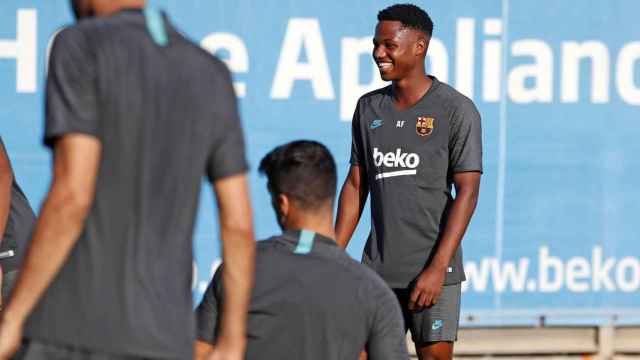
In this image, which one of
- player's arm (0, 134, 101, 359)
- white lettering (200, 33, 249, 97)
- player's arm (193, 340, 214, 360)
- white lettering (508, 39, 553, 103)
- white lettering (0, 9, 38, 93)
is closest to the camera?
player's arm (0, 134, 101, 359)

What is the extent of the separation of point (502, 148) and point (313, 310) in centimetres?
459

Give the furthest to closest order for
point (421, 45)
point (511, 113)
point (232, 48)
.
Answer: point (511, 113)
point (232, 48)
point (421, 45)

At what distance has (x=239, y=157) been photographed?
346 cm

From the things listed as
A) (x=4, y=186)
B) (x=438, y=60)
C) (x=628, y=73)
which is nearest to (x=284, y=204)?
(x=4, y=186)

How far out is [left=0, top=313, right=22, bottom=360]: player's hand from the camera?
3.26m

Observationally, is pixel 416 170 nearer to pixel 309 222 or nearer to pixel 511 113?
pixel 309 222

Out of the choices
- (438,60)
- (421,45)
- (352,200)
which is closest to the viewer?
(421,45)

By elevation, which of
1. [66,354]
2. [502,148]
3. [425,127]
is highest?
[425,127]

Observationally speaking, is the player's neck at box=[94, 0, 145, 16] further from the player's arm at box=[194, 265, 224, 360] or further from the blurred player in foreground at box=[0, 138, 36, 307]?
the blurred player in foreground at box=[0, 138, 36, 307]

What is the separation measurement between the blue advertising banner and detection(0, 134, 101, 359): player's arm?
500 cm

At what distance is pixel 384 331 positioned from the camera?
4105 millimetres

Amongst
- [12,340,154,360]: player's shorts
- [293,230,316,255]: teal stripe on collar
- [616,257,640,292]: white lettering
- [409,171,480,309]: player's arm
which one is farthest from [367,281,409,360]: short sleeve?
[616,257,640,292]: white lettering

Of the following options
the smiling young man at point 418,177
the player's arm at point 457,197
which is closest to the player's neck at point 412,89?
the smiling young man at point 418,177

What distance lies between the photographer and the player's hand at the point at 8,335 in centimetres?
326
